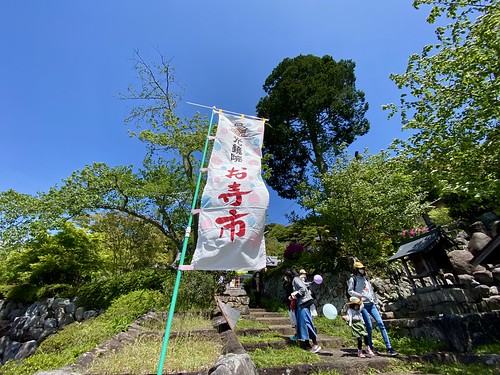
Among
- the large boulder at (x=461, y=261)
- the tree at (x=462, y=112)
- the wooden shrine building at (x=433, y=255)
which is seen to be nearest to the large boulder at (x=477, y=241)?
the large boulder at (x=461, y=261)

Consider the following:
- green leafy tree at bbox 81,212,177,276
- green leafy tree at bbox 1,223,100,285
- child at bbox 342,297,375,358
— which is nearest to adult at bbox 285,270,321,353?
child at bbox 342,297,375,358

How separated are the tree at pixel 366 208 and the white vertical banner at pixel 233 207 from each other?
6.87 metres

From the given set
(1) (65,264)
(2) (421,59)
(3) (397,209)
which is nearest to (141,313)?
(1) (65,264)

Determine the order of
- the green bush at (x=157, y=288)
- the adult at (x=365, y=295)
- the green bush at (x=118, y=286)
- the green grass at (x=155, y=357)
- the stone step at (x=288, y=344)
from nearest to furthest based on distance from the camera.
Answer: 1. the green grass at (x=155, y=357)
2. the adult at (x=365, y=295)
3. the stone step at (x=288, y=344)
4. the green bush at (x=157, y=288)
5. the green bush at (x=118, y=286)

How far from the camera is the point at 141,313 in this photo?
877 cm

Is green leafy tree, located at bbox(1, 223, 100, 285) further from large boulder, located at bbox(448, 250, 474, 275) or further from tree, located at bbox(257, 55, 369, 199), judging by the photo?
large boulder, located at bbox(448, 250, 474, 275)

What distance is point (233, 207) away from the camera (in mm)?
3930

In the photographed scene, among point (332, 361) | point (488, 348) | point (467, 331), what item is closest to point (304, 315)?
point (332, 361)

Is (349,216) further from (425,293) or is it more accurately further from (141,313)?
(141,313)

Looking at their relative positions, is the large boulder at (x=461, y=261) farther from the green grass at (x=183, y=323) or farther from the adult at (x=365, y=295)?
the green grass at (x=183, y=323)

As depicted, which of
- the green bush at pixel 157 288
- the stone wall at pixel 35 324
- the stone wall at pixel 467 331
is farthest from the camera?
the stone wall at pixel 35 324

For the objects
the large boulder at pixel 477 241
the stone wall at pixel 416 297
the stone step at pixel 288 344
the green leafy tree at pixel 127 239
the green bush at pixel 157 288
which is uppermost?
the green leafy tree at pixel 127 239

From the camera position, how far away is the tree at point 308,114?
703 inches

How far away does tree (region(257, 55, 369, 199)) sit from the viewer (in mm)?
17859
